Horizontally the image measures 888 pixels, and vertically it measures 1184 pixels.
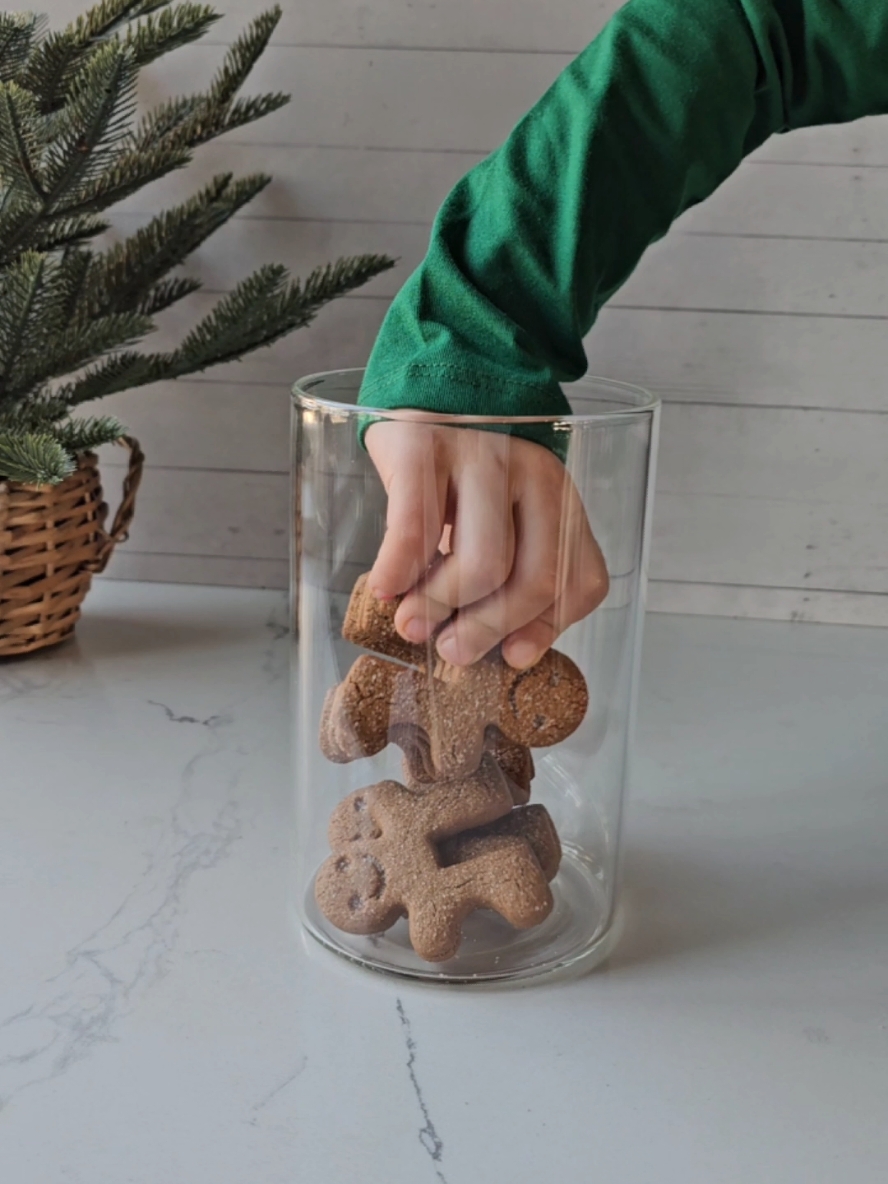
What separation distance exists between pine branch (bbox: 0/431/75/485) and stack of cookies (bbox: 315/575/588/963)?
0.27 metres

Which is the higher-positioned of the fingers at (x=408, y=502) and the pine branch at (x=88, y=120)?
the pine branch at (x=88, y=120)

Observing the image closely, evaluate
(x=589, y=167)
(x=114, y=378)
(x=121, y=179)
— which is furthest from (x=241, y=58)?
(x=589, y=167)

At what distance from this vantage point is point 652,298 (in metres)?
0.96

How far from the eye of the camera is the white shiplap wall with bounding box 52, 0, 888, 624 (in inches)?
36.7

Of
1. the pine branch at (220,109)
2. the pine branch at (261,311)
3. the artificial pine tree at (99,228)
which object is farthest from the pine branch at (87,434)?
the pine branch at (220,109)

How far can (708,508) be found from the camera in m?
1.01

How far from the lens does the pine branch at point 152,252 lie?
2.91 ft

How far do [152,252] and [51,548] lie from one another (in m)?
0.24

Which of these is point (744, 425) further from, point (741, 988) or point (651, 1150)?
point (651, 1150)

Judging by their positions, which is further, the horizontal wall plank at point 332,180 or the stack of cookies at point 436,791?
the horizontal wall plank at point 332,180

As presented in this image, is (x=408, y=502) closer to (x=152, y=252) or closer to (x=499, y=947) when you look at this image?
(x=499, y=947)

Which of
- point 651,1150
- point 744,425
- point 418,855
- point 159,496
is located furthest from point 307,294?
point 651,1150

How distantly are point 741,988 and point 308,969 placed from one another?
0.19 m

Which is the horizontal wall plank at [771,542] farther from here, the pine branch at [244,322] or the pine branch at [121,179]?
the pine branch at [121,179]
